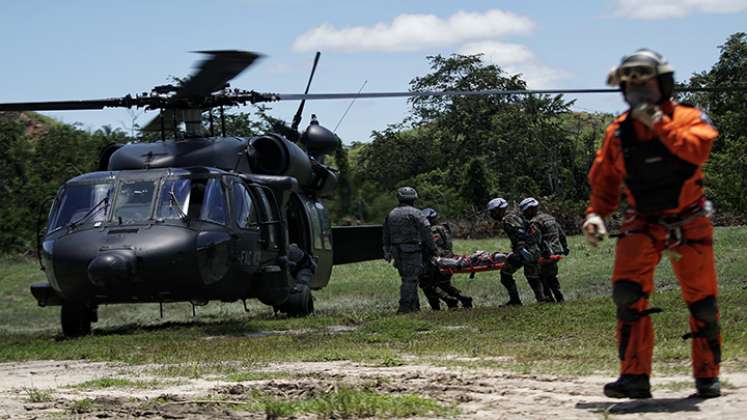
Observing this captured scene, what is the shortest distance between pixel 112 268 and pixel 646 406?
8.17m

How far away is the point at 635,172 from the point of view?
6660 mm

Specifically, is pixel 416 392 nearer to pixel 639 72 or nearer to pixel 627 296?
pixel 627 296

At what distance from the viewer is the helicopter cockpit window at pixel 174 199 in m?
14.3

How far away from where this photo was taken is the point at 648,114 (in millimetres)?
6438

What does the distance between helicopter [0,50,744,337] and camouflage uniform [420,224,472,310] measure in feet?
5.40

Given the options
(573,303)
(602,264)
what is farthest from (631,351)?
(602,264)

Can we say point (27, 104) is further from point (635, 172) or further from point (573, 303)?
point (635, 172)

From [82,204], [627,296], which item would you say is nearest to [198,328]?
[82,204]

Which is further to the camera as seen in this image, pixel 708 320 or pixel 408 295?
pixel 408 295

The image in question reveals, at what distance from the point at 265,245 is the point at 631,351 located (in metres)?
9.25

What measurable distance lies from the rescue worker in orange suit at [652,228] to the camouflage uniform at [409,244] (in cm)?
980

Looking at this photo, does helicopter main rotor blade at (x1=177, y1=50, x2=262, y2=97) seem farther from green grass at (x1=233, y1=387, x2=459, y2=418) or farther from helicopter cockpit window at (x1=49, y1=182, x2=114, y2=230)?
green grass at (x1=233, y1=387, x2=459, y2=418)

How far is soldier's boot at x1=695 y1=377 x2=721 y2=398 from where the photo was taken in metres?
6.50

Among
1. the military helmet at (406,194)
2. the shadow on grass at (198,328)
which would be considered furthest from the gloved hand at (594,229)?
the military helmet at (406,194)
